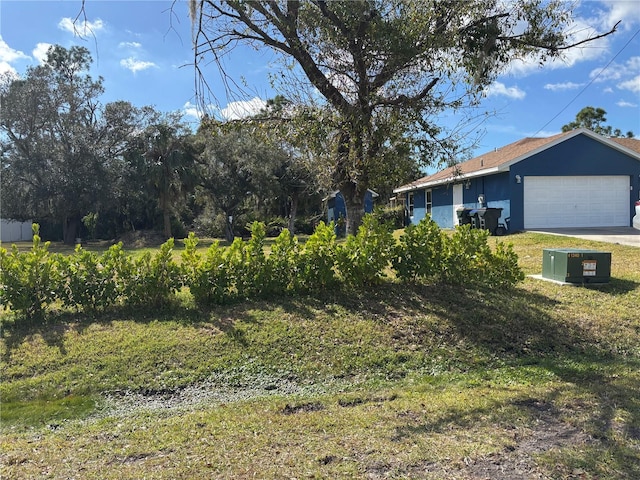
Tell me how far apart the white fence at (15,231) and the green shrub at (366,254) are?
1190 inches

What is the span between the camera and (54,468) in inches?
116

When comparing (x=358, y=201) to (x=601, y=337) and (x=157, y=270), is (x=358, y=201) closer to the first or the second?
(x=157, y=270)

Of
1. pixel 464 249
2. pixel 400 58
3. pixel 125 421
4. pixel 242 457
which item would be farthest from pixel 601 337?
pixel 125 421

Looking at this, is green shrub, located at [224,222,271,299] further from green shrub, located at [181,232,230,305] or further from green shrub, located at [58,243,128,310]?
green shrub, located at [58,243,128,310]

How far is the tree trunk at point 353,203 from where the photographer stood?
704 cm

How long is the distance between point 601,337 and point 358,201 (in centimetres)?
371

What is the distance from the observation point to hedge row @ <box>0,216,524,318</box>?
20.6 ft

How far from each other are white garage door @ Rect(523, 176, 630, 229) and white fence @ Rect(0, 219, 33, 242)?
30.2 m

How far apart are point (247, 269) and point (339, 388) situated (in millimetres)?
2619

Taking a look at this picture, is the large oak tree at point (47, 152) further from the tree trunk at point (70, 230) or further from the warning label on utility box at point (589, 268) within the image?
the warning label on utility box at point (589, 268)

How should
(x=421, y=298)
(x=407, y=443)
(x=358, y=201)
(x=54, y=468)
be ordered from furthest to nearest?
(x=358, y=201) → (x=421, y=298) → (x=407, y=443) → (x=54, y=468)

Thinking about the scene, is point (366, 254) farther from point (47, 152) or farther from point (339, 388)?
point (47, 152)

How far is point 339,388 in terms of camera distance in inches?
181

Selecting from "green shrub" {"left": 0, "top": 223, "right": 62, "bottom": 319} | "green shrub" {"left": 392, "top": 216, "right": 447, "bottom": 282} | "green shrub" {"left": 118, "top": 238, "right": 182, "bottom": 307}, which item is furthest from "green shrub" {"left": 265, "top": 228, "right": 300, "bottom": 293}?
"green shrub" {"left": 0, "top": 223, "right": 62, "bottom": 319}
